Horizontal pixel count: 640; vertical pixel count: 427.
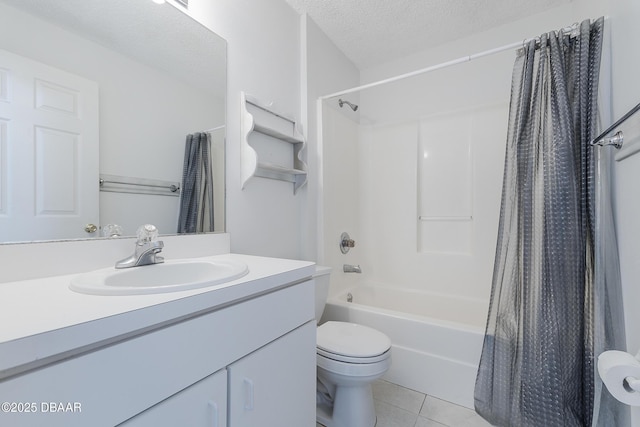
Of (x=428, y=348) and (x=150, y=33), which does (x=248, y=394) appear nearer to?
(x=428, y=348)

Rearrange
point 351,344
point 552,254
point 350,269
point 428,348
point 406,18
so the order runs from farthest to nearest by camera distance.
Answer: point 350,269 → point 406,18 → point 428,348 → point 351,344 → point 552,254

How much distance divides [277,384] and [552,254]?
3.83ft

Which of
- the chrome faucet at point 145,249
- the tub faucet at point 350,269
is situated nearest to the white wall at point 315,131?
the tub faucet at point 350,269

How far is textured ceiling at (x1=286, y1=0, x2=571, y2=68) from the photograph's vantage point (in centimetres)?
176

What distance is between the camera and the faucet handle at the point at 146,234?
3.19 ft

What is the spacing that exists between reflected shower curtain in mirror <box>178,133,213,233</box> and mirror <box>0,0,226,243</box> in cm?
3

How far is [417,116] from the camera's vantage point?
230 centimetres

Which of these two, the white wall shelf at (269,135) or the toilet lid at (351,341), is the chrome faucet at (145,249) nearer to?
the white wall shelf at (269,135)

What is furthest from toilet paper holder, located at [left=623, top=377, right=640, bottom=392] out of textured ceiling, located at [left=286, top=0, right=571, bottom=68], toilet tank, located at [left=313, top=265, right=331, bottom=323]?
textured ceiling, located at [left=286, top=0, right=571, bottom=68]

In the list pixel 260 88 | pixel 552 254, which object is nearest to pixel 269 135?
pixel 260 88

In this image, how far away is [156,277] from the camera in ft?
3.17

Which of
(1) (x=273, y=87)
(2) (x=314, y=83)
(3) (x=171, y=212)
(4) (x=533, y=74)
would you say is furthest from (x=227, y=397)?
(2) (x=314, y=83)

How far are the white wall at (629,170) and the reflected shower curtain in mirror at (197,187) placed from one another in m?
1.50

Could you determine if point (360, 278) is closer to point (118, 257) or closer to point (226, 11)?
point (118, 257)
